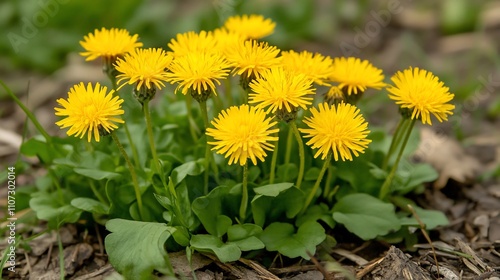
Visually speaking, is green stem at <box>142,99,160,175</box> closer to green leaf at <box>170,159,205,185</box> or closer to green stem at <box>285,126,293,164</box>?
green leaf at <box>170,159,205,185</box>

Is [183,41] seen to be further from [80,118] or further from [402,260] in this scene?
[402,260]

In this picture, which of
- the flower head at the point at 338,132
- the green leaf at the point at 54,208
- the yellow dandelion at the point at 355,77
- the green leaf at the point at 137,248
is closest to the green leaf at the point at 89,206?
the green leaf at the point at 54,208

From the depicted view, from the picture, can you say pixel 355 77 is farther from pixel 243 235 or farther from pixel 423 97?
pixel 243 235

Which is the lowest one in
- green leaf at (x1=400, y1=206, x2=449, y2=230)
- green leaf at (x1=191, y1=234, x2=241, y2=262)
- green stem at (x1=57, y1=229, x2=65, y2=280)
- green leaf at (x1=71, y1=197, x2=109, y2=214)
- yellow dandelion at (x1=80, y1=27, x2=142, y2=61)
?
green stem at (x1=57, y1=229, x2=65, y2=280)

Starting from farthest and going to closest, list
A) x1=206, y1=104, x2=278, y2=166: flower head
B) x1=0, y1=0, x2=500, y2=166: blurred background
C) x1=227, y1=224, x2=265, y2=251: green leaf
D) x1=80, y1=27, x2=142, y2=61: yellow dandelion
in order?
→ 1. x1=0, y1=0, x2=500, y2=166: blurred background
2. x1=80, y1=27, x2=142, y2=61: yellow dandelion
3. x1=227, y1=224, x2=265, y2=251: green leaf
4. x1=206, y1=104, x2=278, y2=166: flower head

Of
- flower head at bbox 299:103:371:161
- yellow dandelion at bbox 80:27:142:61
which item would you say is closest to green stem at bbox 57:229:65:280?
yellow dandelion at bbox 80:27:142:61

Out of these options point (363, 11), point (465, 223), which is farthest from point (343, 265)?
point (363, 11)

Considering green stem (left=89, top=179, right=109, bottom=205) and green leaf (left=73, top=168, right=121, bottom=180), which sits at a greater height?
green leaf (left=73, top=168, right=121, bottom=180)
